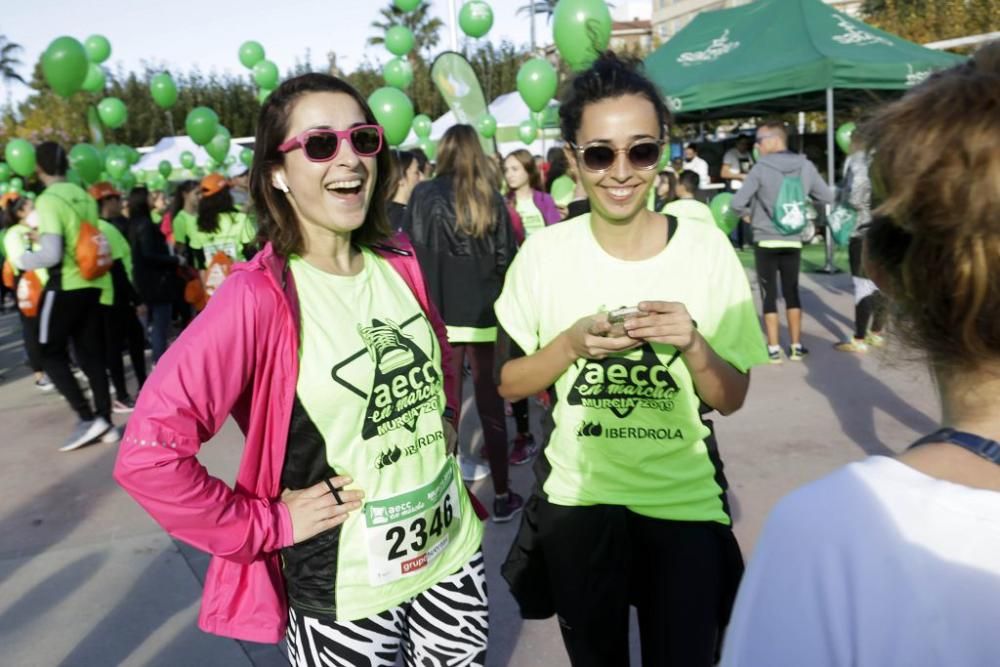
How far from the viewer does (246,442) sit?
1699mm

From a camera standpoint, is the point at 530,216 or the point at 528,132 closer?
the point at 530,216

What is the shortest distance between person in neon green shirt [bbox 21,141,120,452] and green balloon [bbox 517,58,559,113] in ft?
15.3

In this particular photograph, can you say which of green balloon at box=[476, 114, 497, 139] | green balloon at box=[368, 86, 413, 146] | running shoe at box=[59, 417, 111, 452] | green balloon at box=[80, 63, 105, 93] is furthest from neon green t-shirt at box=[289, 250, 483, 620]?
green balloon at box=[80, 63, 105, 93]

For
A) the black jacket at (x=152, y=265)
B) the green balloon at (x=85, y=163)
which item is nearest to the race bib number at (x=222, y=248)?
the black jacket at (x=152, y=265)

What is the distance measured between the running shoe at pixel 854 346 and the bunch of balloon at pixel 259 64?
8815mm

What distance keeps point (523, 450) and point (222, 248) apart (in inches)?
146

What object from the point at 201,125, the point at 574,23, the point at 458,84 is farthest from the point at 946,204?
the point at 201,125

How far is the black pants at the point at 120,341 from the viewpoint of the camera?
5.95m

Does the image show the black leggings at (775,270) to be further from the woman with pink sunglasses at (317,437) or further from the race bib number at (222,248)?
the woman with pink sunglasses at (317,437)

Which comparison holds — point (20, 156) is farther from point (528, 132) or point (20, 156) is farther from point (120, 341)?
point (528, 132)

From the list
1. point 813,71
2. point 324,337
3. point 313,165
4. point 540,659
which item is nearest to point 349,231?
point 313,165

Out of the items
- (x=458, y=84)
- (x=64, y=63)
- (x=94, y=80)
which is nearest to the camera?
(x=64, y=63)

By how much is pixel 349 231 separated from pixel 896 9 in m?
28.6

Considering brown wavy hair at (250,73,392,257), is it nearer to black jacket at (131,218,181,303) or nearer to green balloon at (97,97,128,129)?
black jacket at (131,218,181,303)
